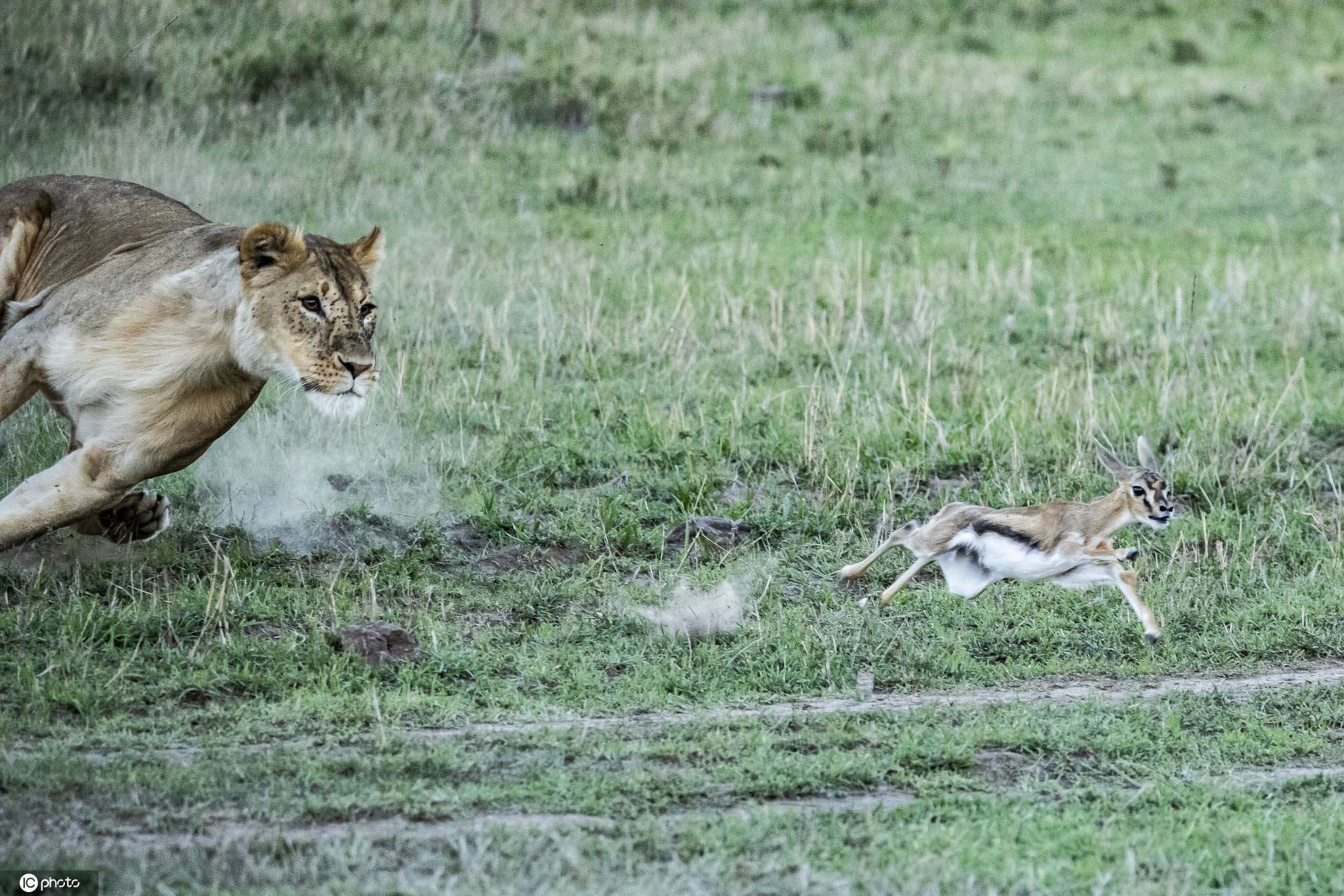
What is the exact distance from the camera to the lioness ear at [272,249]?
6.04 metres

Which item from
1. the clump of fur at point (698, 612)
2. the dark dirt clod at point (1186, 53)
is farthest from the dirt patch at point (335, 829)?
the dark dirt clod at point (1186, 53)

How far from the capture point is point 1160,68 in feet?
61.7

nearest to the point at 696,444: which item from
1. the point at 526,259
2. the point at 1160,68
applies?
the point at 526,259

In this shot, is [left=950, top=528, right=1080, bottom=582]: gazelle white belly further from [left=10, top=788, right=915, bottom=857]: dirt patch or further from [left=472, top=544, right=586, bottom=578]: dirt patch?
[left=472, top=544, right=586, bottom=578]: dirt patch

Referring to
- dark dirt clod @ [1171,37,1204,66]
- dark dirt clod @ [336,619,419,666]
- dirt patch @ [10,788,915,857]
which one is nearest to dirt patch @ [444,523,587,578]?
dark dirt clod @ [336,619,419,666]

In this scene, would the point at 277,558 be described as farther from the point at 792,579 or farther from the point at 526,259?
the point at 526,259

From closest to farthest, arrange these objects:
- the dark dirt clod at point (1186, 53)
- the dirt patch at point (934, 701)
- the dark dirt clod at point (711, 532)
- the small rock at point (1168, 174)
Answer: the dirt patch at point (934, 701)
the dark dirt clod at point (711, 532)
the small rock at point (1168, 174)
the dark dirt clod at point (1186, 53)

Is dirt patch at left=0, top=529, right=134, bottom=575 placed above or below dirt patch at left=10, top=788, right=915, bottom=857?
below

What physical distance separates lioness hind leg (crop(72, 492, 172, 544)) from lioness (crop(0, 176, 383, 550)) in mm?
480

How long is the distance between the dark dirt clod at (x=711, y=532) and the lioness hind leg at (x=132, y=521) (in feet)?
6.77

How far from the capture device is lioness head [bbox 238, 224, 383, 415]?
19.9ft

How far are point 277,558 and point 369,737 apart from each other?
1940mm

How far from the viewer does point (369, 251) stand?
653 cm

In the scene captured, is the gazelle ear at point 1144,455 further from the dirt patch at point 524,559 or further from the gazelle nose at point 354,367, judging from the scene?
the gazelle nose at point 354,367
